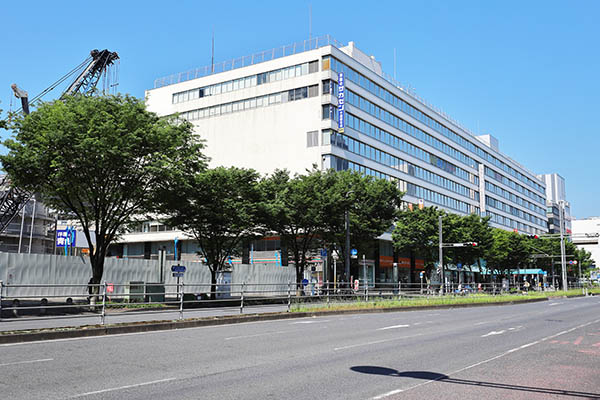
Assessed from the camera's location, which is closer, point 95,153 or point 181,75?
point 95,153

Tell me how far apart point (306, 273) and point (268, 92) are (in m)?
23.1

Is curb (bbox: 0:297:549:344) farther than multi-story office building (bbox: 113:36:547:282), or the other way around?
multi-story office building (bbox: 113:36:547:282)

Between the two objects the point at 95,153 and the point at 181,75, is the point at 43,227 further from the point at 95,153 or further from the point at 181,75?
the point at 95,153

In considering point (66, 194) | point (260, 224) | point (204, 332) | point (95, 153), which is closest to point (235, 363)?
point (204, 332)

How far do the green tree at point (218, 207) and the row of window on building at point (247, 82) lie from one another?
1047 inches

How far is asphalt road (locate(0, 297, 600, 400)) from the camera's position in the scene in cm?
751

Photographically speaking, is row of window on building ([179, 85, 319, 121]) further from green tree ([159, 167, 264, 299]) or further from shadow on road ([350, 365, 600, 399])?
shadow on road ([350, 365, 600, 399])

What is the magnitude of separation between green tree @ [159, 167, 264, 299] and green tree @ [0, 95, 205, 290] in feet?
14.3

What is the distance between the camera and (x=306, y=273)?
172 ft

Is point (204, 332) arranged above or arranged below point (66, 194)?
below

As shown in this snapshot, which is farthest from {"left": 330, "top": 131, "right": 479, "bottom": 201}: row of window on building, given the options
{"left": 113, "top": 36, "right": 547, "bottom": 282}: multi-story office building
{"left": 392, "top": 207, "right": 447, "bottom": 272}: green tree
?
{"left": 392, "top": 207, "right": 447, "bottom": 272}: green tree

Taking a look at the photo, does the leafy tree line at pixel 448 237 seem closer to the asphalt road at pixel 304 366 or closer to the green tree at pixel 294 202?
the green tree at pixel 294 202

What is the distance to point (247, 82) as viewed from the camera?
6638 centimetres

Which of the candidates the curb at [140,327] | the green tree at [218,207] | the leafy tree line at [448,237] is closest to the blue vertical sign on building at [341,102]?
the leafy tree line at [448,237]
